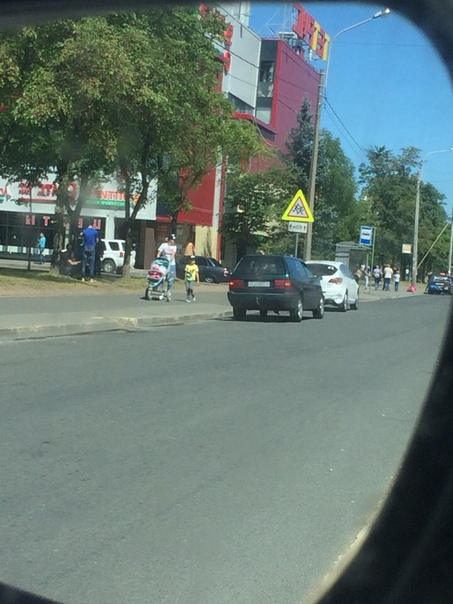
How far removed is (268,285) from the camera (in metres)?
20.3

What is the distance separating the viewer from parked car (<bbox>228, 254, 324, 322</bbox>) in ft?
66.2

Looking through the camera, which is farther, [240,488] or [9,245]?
[9,245]

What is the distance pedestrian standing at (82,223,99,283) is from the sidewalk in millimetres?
2462

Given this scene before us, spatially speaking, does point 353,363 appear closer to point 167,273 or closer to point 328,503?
point 328,503

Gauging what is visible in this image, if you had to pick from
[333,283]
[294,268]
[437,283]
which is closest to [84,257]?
[333,283]

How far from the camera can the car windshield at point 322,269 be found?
26.4 metres

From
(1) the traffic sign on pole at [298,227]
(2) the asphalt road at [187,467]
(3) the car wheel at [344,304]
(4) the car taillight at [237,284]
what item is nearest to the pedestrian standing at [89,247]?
(1) the traffic sign on pole at [298,227]

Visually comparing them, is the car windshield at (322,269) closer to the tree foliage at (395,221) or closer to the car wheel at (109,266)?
the tree foliage at (395,221)

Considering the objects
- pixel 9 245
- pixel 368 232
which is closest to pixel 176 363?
pixel 368 232

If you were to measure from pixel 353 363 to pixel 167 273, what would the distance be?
11.3 metres

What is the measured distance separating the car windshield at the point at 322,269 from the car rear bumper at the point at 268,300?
6.10m

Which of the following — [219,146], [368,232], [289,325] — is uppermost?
[219,146]

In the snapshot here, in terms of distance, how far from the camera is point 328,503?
19.0ft

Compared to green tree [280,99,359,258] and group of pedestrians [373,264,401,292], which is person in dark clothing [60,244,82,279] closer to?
green tree [280,99,359,258]
